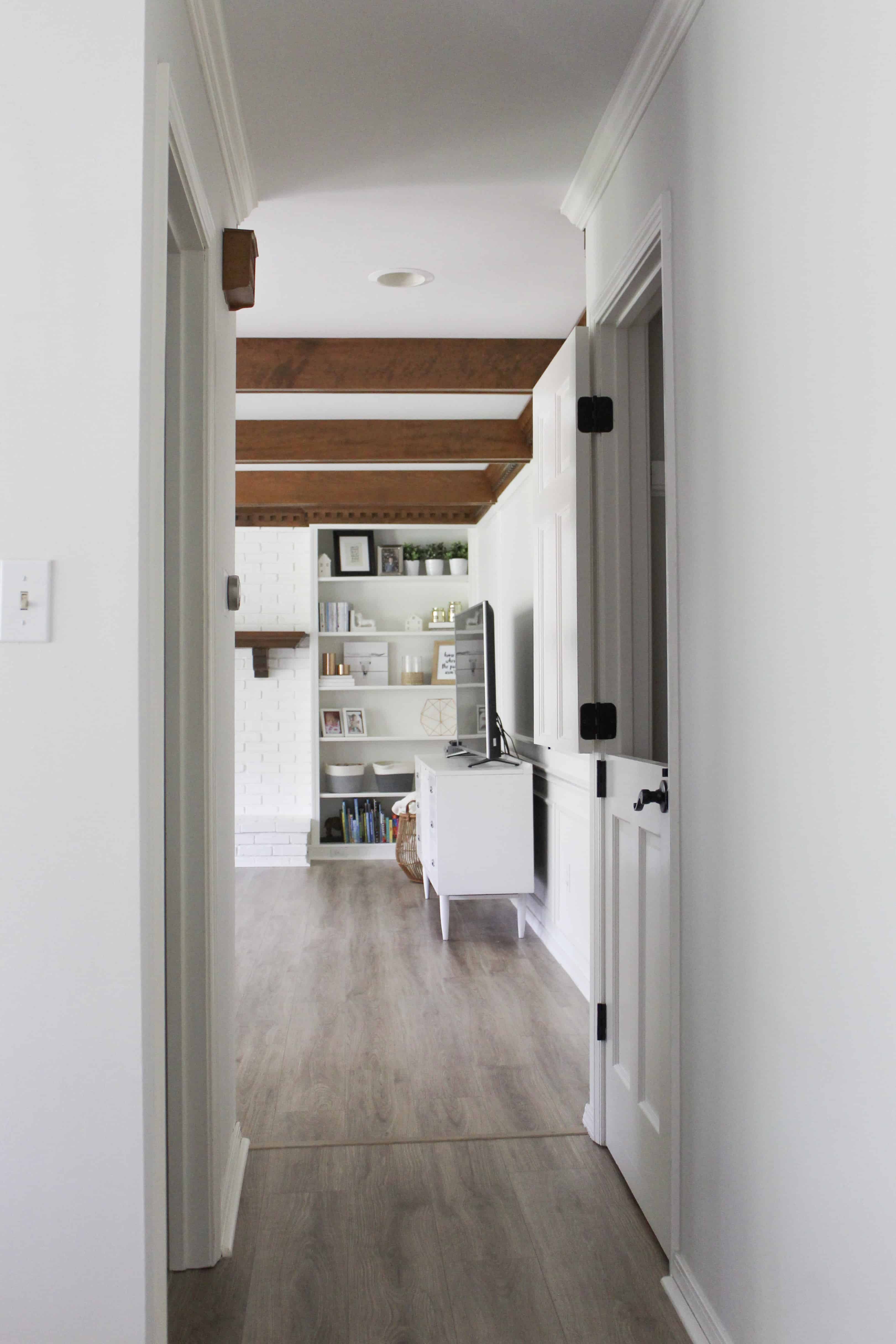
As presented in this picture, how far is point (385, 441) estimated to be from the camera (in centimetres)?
499

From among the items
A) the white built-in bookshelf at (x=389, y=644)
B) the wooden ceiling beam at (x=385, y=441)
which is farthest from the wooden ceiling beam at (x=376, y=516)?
the wooden ceiling beam at (x=385, y=441)

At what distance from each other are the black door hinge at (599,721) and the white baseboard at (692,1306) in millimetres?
1150

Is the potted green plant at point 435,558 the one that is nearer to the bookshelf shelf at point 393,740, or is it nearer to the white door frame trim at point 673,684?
the bookshelf shelf at point 393,740

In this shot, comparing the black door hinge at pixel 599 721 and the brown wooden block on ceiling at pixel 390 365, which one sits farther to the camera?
the brown wooden block on ceiling at pixel 390 365

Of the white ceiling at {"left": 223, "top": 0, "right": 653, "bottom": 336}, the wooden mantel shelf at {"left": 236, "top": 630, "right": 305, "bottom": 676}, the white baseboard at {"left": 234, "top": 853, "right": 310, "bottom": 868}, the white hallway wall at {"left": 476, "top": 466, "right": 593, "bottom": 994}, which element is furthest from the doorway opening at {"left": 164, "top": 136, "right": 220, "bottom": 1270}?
the wooden mantel shelf at {"left": 236, "top": 630, "right": 305, "bottom": 676}

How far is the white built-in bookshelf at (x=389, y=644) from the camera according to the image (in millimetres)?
7422

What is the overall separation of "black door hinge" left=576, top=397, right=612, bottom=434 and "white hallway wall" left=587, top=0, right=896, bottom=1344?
24.6 inches

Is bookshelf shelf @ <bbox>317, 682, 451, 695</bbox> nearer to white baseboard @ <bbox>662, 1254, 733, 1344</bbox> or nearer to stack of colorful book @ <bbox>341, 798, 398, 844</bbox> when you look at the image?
stack of colorful book @ <bbox>341, 798, 398, 844</bbox>

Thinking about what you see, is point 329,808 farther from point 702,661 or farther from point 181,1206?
point 702,661

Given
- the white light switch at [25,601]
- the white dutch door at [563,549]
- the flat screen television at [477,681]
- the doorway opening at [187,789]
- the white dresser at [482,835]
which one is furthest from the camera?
the flat screen television at [477,681]

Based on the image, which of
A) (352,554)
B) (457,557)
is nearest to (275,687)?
(352,554)

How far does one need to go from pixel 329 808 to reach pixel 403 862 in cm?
125

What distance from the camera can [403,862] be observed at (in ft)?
20.6

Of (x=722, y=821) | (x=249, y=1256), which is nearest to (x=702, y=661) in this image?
(x=722, y=821)
